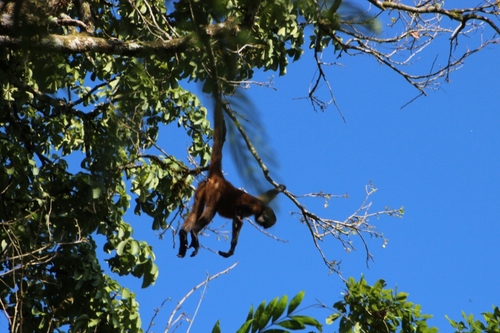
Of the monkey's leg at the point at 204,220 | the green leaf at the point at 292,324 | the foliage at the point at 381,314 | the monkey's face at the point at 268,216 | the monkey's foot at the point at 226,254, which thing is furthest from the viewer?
the monkey's foot at the point at 226,254

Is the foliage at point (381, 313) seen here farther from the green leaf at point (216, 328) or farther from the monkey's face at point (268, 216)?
the green leaf at point (216, 328)

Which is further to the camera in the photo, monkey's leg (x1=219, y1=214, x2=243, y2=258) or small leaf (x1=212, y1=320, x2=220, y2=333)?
monkey's leg (x1=219, y1=214, x2=243, y2=258)

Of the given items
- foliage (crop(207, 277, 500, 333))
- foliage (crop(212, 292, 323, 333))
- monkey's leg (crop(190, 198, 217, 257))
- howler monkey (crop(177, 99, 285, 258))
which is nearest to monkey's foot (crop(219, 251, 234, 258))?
howler monkey (crop(177, 99, 285, 258))

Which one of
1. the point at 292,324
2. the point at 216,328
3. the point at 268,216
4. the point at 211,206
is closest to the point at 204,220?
the point at 211,206

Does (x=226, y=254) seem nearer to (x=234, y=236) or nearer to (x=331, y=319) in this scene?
(x=234, y=236)

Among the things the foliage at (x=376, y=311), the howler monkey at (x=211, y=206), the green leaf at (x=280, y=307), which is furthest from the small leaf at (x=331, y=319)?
the green leaf at (x=280, y=307)

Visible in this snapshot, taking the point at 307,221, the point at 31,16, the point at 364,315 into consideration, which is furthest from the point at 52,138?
the point at 31,16

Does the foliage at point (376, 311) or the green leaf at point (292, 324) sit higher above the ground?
the foliage at point (376, 311)

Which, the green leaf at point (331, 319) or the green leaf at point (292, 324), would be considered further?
the green leaf at point (331, 319)

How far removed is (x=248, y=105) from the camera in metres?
1.11

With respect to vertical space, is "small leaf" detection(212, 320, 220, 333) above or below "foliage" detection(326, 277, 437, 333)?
below

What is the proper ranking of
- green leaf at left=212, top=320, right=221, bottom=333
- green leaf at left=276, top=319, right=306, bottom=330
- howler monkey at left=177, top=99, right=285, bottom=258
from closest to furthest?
green leaf at left=276, top=319, right=306, bottom=330
green leaf at left=212, top=320, right=221, bottom=333
howler monkey at left=177, top=99, right=285, bottom=258

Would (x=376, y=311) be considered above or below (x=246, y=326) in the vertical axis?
above

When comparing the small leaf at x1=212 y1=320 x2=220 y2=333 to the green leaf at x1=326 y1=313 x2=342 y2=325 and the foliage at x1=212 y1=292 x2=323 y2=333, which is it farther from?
the green leaf at x1=326 y1=313 x2=342 y2=325
